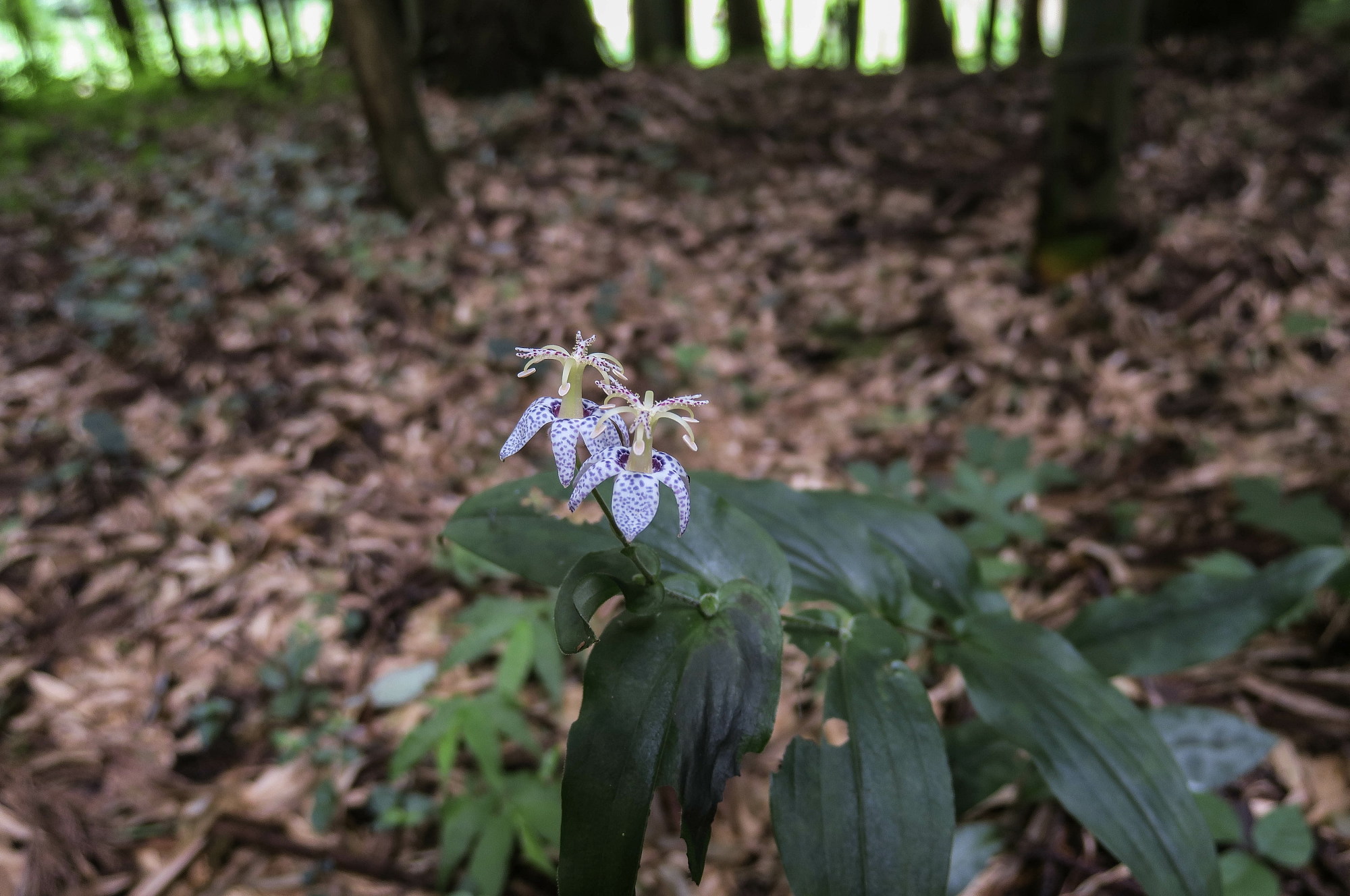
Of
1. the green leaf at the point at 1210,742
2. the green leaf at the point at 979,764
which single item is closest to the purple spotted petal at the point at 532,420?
→ the green leaf at the point at 979,764

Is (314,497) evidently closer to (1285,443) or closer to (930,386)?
(930,386)

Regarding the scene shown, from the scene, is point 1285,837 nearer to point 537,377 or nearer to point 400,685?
point 400,685

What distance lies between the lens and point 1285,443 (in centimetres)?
265

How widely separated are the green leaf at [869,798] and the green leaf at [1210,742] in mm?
675

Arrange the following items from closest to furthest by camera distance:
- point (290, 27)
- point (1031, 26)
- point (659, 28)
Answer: point (290, 27) → point (1031, 26) → point (659, 28)

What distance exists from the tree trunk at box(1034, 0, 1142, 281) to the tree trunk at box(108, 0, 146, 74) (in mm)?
7856

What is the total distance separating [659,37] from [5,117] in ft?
20.7

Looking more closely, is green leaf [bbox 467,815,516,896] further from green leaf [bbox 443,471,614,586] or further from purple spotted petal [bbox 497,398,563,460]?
purple spotted petal [bbox 497,398,563,460]

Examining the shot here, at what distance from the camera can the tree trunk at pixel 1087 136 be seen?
3.21 meters

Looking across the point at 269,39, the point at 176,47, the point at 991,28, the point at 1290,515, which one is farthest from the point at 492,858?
the point at 991,28

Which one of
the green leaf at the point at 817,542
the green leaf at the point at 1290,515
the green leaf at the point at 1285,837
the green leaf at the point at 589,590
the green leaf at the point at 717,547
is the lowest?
the green leaf at the point at 1285,837

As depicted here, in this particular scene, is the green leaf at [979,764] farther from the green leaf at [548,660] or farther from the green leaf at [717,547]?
the green leaf at [548,660]

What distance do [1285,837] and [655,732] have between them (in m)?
1.34

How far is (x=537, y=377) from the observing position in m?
3.55
